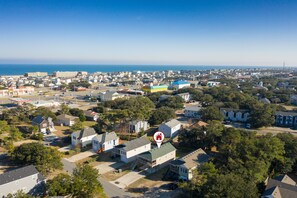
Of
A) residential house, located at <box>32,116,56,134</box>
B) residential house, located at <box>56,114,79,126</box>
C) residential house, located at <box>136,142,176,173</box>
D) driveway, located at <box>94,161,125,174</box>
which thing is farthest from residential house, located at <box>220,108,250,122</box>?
residential house, located at <box>32,116,56,134</box>

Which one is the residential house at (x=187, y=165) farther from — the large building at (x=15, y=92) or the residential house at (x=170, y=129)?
the large building at (x=15, y=92)

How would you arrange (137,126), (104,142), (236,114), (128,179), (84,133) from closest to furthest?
(128,179), (104,142), (84,133), (137,126), (236,114)

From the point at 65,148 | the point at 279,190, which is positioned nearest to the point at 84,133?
the point at 65,148

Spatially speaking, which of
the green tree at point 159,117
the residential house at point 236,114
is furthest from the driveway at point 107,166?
the residential house at point 236,114

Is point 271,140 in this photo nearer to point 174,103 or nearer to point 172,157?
point 172,157

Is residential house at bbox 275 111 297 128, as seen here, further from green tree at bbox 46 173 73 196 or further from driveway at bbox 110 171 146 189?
green tree at bbox 46 173 73 196

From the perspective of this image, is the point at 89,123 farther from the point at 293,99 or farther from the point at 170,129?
the point at 293,99
